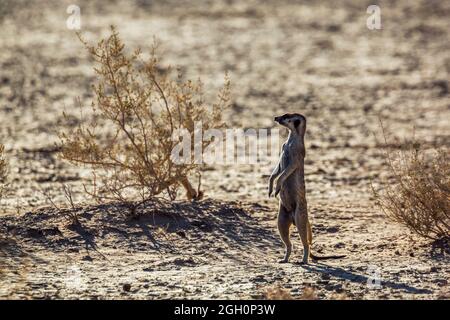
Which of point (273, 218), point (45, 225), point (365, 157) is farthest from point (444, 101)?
point (45, 225)

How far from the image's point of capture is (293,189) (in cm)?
1034

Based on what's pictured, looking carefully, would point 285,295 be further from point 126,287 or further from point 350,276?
point 126,287

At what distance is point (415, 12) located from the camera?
38469 millimetres

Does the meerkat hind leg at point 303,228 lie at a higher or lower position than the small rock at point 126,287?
higher

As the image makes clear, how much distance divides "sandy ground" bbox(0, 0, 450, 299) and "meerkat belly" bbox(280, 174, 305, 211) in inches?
22.7

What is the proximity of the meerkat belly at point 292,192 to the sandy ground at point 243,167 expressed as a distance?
577 millimetres

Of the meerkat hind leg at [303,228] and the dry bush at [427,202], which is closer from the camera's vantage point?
the meerkat hind leg at [303,228]

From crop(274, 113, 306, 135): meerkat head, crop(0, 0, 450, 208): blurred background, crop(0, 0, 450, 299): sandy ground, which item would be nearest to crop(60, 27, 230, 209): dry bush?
crop(0, 0, 450, 299): sandy ground

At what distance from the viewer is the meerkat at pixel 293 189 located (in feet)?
33.7

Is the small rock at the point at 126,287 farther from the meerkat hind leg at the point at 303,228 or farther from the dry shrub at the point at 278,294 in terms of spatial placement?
the meerkat hind leg at the point at 303,228

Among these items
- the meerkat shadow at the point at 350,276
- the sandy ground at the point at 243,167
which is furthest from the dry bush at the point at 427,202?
the meerkat shadow at the point at 350,276

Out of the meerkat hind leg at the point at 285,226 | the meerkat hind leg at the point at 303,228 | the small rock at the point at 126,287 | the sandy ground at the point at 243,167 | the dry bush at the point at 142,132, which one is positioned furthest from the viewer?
the dry bush at the point at 142,132

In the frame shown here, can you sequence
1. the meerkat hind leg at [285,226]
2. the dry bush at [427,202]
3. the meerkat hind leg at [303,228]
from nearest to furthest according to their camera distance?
the meerkat hind leg at [303,228] → the meerkat hind leg at [285,226] → the dry bush at [427,202]

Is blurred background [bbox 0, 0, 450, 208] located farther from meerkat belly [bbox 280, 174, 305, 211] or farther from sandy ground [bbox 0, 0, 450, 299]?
meerkat belly [bbox 280, 174, 305, 211]
